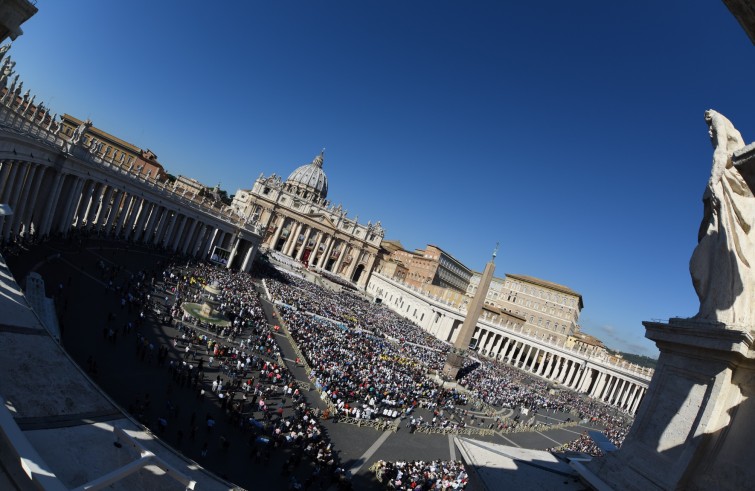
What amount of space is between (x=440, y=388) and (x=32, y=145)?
3148 cm

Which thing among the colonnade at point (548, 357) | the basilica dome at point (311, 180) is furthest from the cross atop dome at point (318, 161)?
the colonnade at point (548, 357)

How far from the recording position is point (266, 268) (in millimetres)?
69812

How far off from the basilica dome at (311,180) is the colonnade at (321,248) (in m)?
26.2

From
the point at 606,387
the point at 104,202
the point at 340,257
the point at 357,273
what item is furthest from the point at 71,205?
the point at 357,273

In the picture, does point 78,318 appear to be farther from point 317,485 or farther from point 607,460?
point 607,460

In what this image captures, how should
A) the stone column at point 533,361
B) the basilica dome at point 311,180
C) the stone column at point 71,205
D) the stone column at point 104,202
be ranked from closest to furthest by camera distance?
the stone column at point 71,205 < the stone column at point 104,202 < the stone column at point 533,361 < the basilica dome at point 311,180

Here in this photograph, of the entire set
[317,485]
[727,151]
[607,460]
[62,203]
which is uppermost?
[727,151]

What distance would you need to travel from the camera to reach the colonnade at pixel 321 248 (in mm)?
100000

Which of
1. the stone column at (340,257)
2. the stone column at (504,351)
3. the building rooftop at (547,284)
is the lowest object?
the stone column at (504,351)

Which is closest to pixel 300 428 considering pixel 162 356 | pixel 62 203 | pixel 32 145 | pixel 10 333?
pixel 162 356

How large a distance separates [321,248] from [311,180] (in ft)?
115

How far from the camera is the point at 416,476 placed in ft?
57.1

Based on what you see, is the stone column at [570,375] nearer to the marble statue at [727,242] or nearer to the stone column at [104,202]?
the stone column at [104,202]

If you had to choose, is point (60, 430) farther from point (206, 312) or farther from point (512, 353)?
point (512, 353)
